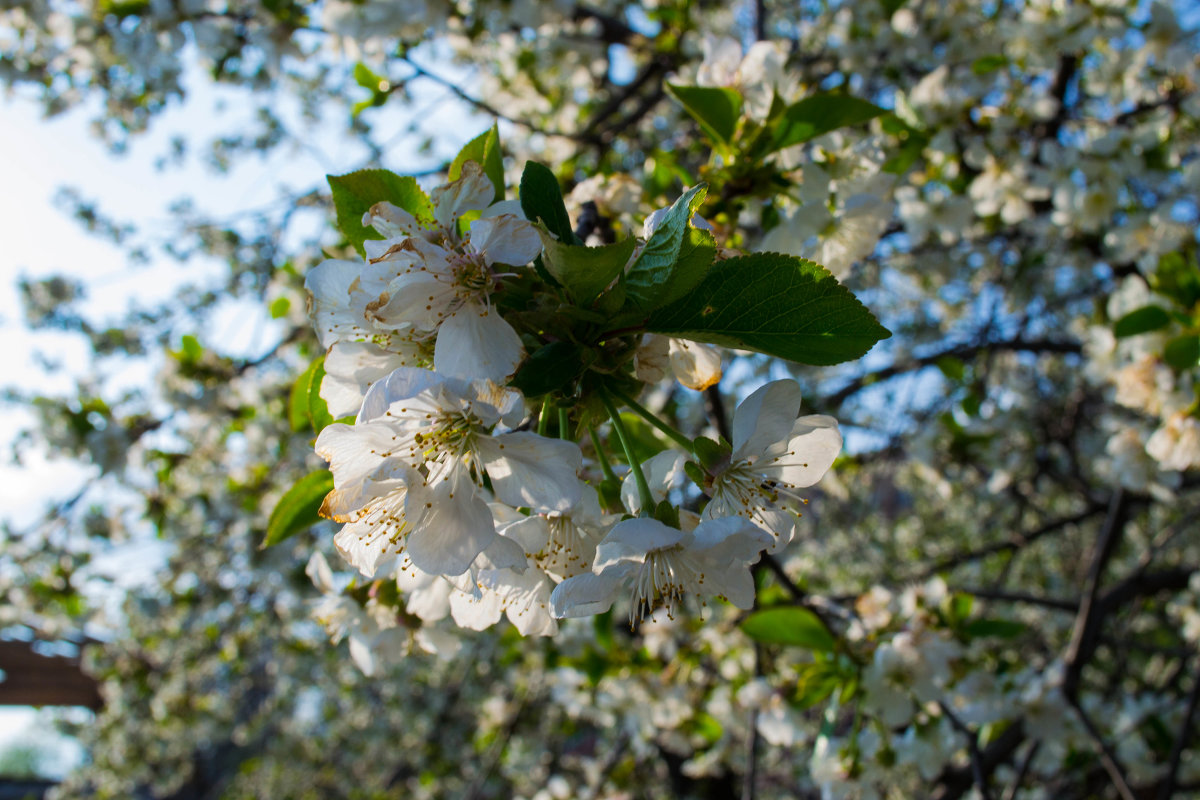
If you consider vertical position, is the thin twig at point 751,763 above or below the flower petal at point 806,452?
below

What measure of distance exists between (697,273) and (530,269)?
188 mm

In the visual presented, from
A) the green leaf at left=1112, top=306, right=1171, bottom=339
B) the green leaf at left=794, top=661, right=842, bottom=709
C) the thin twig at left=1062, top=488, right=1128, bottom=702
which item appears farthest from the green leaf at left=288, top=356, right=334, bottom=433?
the thin twig at left=1062, top=488, right=1128, bottom=702

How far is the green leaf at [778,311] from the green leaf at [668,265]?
25mm

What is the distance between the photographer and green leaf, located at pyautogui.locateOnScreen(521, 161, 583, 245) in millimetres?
713

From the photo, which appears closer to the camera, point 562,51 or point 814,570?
point 562,51

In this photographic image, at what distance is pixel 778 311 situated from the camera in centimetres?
65

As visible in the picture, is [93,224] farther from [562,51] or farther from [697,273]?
[697,273]

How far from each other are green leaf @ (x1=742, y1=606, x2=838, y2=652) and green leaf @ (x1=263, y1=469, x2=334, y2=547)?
3.05 feet

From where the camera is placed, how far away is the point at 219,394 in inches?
127

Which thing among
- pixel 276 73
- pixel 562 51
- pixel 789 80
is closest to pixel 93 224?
pixel 276 73

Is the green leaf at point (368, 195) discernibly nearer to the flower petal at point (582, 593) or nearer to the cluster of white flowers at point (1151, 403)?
the flower petal at point (582, 593)

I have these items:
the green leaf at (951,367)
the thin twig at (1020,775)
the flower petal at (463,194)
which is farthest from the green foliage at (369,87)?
the thin twig at (1020,775)

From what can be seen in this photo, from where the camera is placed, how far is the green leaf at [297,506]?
3.05 ft

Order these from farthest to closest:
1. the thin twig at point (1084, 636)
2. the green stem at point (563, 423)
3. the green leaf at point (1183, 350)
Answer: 1. the thin twig at point (1084, 636)
2. the green leaf at point (1183, 350)
3. the green stem at point (563, 423)
